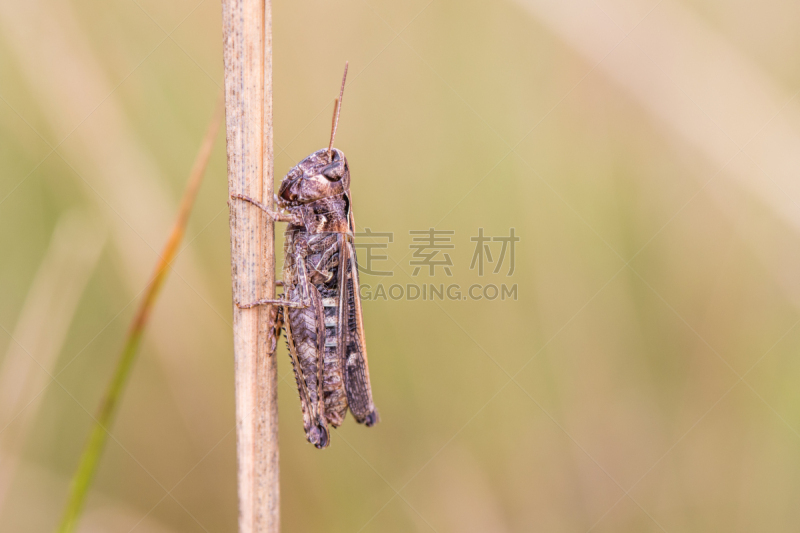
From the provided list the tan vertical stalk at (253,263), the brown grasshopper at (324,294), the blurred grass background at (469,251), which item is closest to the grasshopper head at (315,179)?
the brown grasshopper at (324,294)

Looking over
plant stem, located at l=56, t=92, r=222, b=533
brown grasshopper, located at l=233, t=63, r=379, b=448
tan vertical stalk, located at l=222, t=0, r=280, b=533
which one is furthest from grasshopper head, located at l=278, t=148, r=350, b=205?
plant stem, located at l=56, t=92, r=222, b=533

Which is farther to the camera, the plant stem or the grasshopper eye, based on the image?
the grasshopper eye

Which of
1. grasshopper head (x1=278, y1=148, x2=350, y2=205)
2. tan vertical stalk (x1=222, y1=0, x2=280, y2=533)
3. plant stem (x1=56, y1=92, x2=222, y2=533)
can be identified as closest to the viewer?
plant stem (x1=56, y1=92, x2=222, y2=533)

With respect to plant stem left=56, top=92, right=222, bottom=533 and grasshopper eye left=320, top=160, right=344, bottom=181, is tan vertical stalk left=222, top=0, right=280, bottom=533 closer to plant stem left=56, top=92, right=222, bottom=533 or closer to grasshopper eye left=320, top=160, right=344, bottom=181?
plant stem left=56, top=92, right=222, bottom=533

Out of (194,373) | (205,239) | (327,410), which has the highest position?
(205,239)

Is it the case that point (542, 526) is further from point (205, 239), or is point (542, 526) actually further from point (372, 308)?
point (205, 239)

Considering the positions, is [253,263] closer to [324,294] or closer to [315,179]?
[324,294]

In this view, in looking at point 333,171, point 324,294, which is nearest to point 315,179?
point 333,171

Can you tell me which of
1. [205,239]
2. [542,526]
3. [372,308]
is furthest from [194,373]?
[542,526]
